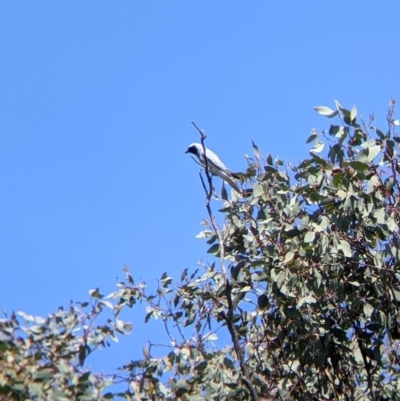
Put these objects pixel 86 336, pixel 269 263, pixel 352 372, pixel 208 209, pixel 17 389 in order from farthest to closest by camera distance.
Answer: pixel 352 372
pixel 269 263
pixel 208 209
pixel 86 336
pixel 17 389

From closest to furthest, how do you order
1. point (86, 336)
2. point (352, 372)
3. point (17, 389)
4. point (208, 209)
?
1. point (17, 389)
2. point (86, 336)
3. point (208, 209)
4. point (352, 372)

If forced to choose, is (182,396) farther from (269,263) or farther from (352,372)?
(352,372)

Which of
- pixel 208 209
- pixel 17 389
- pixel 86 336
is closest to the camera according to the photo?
pixel 17 389

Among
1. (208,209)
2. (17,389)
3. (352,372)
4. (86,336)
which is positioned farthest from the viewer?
(352,372)

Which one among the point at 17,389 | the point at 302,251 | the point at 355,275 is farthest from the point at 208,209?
the point at 17,389

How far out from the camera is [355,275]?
7.24 m

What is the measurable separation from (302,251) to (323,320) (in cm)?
68

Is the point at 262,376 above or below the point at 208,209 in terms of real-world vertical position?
below

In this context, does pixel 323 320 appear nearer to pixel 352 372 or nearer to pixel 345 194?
pixel 352 372

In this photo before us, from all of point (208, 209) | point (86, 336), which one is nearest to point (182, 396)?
point (86, 336)

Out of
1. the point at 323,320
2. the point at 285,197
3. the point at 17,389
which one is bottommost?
the point at 17,389

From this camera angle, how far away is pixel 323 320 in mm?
7449

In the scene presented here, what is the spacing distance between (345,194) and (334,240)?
0.29m

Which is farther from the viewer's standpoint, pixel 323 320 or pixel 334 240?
pixel 323 320
